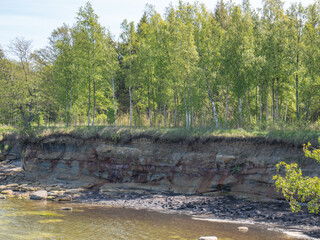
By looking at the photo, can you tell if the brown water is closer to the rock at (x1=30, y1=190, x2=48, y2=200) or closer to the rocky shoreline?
the rocky shoreline

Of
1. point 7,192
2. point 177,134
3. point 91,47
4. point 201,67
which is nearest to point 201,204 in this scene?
point 177,134

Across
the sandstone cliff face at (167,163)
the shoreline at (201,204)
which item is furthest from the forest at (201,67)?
the shoreline at (201,204)

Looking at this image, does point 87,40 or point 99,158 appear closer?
point 99,158

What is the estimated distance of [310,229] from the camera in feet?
53.4

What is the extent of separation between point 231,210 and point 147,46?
17.5m

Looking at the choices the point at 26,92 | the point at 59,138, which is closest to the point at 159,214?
the point at 59,138

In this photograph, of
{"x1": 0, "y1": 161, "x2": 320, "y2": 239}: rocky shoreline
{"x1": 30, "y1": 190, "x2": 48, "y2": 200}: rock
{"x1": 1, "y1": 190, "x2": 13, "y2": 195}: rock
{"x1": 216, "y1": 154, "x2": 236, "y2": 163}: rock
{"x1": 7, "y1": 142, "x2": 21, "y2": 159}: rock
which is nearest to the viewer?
{"x1": 0, "y1": 161, "x2": 320, "y2": 239}: rocky shoreline

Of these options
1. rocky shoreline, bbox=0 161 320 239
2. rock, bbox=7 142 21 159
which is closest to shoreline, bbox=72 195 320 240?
rocky shoreline, bbox=0 161 320 239

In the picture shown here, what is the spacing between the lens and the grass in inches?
875

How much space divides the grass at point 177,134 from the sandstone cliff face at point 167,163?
0.41 metres

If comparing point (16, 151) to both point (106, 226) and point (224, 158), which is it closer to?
point (106, 226)

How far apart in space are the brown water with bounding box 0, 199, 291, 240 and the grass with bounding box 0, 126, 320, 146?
7566 mm

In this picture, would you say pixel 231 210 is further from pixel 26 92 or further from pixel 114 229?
pixel 26 92

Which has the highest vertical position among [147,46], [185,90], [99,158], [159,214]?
[147,46]
